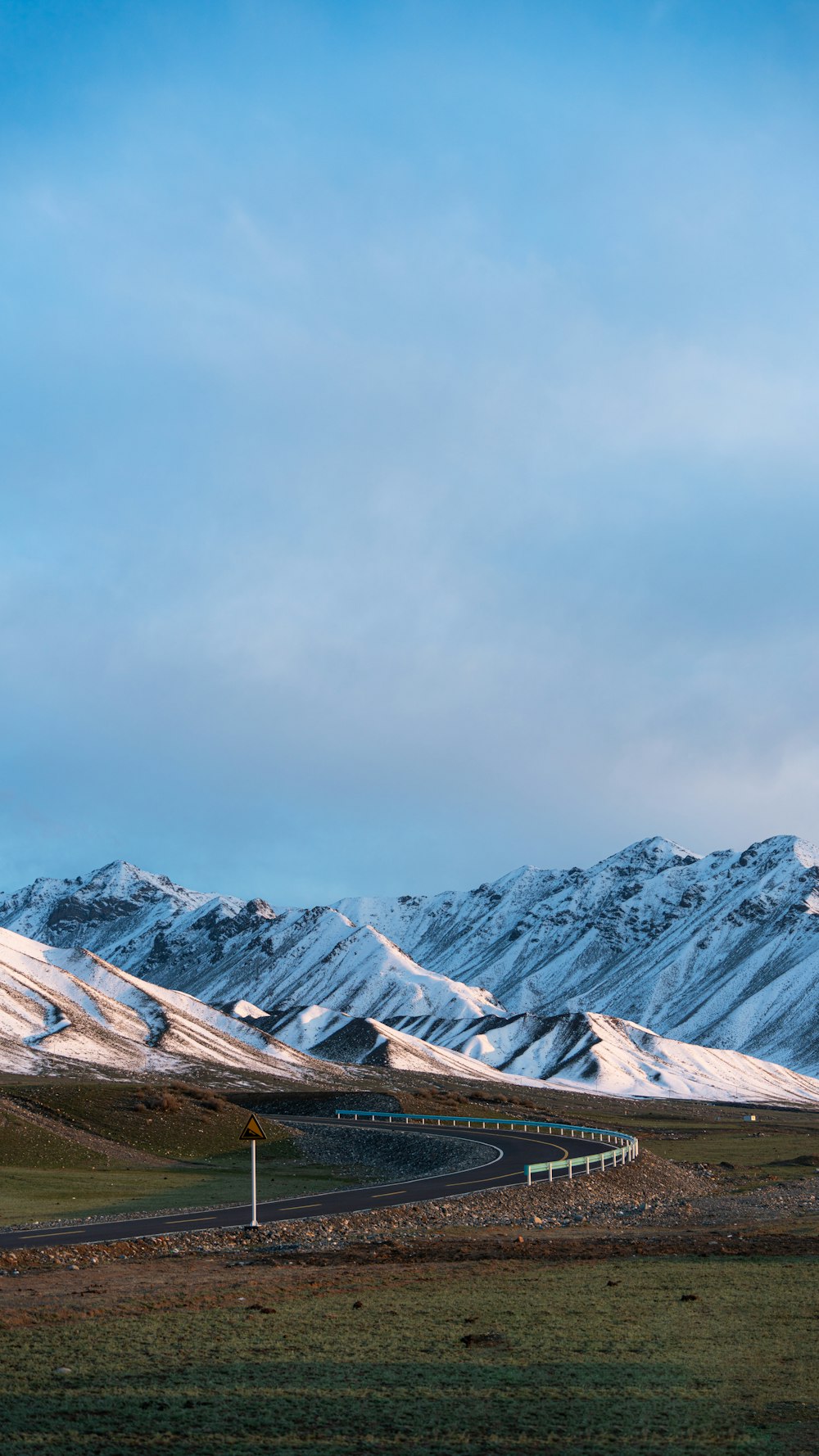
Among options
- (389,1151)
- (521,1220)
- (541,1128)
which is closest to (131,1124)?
(389,1151)

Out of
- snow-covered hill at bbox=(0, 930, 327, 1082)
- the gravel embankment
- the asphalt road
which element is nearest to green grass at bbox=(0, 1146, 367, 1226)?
the asphalt road

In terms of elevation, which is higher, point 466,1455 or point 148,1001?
point 148,1001

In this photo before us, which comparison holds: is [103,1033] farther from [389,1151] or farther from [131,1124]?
[389,1151]

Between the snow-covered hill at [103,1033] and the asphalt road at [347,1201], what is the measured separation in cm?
7025

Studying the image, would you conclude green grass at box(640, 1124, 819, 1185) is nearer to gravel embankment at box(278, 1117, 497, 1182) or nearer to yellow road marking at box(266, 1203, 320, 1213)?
gravel embankment at box(278, 1117, 497, 1182)

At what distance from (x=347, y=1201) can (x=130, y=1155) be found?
2622 centimetres

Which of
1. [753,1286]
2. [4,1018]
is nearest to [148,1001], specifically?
[4,1018]

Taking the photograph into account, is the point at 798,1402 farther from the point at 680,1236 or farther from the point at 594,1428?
the point at 680,1236

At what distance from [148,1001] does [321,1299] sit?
177 metres

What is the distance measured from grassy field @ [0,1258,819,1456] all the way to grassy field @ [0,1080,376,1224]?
1946cm

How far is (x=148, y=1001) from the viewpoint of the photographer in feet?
630

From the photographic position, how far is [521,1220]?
130 feet

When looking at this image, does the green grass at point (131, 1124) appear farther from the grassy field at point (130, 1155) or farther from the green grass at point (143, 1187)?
the green grass at point (143, 1187)

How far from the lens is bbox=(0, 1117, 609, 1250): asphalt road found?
1300 inches
